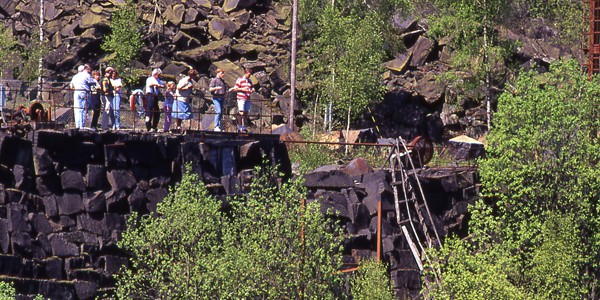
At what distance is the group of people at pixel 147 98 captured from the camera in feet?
136

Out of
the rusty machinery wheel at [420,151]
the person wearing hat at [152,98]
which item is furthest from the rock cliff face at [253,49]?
the person wearing hat at [152,98]

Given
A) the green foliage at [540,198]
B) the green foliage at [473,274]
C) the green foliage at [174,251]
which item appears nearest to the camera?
the green foliage at [174,251]

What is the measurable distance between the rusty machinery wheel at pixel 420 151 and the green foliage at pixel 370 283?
18.2 feet

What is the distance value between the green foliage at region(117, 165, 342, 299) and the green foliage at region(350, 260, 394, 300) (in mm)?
1014

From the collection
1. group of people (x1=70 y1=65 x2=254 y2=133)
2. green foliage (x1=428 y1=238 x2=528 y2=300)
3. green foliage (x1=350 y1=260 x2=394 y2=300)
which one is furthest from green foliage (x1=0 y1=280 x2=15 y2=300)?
green foliage (x1=428 y1=238 x2=528 y2=300)

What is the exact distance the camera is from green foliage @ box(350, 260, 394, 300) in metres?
42.6

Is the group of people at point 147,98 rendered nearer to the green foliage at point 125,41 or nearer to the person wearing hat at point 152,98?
the person wearing hat at point 152,98

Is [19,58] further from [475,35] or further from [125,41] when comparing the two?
[475,35]

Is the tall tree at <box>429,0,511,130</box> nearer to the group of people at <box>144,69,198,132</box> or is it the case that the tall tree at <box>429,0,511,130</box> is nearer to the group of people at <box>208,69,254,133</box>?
the group of people at <box>208,69,254,133</box>

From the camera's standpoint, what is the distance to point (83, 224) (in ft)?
133

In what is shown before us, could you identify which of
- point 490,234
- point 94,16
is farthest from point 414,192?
point 94,16

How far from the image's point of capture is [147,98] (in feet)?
141

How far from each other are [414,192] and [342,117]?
16.0 metres

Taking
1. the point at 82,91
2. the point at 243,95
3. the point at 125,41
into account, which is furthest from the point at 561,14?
the point at 82,91
